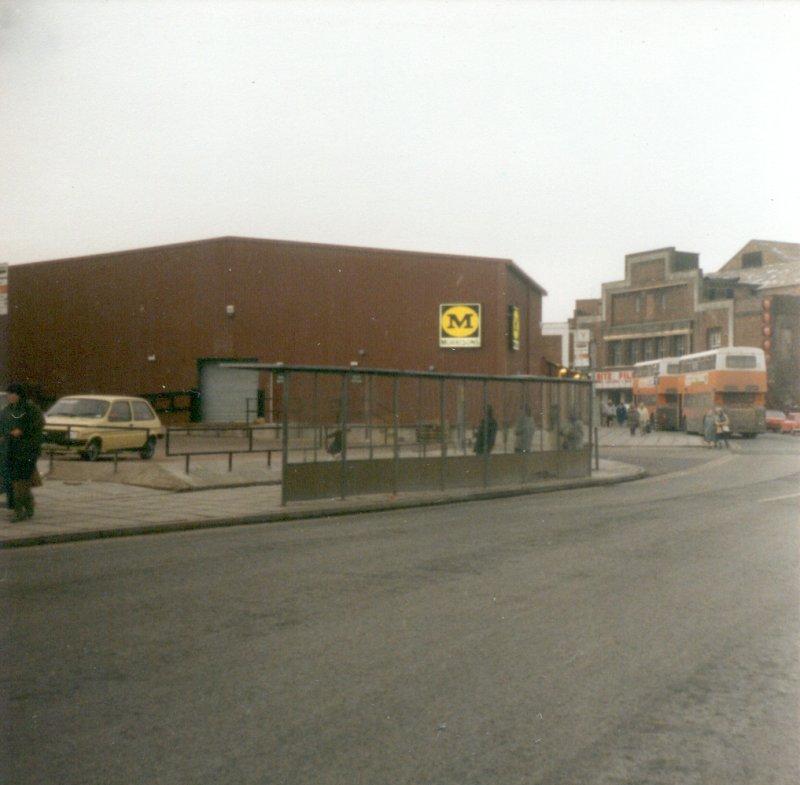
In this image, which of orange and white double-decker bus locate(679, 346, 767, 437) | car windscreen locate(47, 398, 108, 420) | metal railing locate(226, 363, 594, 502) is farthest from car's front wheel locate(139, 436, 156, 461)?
orange and white double-decker bus locate(679, 346, 767, 437)

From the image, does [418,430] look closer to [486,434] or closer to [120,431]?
[486,434]

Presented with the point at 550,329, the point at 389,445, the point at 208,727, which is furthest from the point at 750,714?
the point at 550,329

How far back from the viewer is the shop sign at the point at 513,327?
171 ft

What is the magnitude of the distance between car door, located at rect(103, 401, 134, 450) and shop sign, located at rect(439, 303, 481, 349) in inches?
990

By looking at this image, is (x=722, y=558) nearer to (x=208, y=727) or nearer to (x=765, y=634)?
(x=765, y=634)

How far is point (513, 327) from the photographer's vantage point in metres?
52.5

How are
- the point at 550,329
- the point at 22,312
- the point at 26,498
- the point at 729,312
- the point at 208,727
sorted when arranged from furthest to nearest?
the point at 729,312
the point at 22,312
the point at 550,329
the point at 26,498
the point at 208,727

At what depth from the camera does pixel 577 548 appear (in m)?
10.8

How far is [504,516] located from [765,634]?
828 cm

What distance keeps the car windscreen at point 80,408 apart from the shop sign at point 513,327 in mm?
31067

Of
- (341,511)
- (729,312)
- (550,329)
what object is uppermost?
(729,312)

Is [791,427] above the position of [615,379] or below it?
below

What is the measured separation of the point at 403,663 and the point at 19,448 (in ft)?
28.0

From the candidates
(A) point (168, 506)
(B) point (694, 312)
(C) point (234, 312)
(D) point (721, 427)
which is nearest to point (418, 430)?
(A) point (168, 506)
